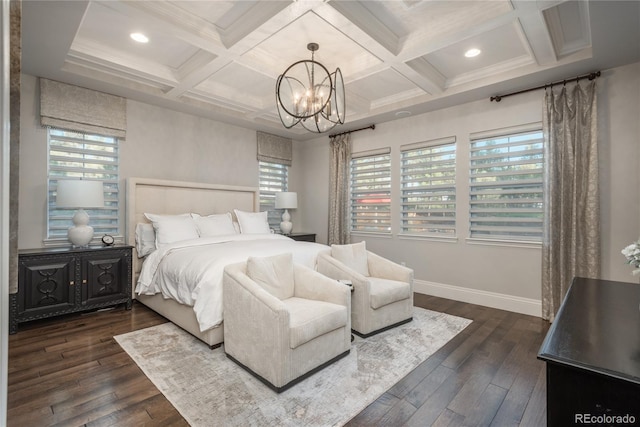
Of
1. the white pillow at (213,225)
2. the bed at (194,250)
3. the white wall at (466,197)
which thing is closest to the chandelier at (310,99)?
the bed at (194,250)

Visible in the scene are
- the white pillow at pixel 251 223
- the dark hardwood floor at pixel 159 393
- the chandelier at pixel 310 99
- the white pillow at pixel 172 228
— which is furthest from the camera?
the white pillow at pixel 251 223

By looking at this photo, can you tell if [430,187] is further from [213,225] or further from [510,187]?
[213,225]

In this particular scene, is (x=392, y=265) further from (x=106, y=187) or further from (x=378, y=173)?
(x=106, y=187)

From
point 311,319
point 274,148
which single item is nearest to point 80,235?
point 311,319

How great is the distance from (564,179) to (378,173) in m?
2.46

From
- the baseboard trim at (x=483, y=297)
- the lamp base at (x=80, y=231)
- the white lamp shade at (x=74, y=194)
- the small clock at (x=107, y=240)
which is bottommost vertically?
the baseboard trim at (x=483, y=297)

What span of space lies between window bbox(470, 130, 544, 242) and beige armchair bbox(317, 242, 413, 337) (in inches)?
58.4

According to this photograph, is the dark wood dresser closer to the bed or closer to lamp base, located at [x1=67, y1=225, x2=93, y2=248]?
the bed

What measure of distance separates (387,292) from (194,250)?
6.68ft

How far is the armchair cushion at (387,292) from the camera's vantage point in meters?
2.90

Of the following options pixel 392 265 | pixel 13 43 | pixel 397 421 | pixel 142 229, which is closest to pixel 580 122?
pixel 392 265

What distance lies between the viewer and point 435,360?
2490 mm

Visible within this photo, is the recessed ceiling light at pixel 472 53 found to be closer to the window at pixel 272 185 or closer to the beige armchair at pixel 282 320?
the beige armchair at pixel 282 320

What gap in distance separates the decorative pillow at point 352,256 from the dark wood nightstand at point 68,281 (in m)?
2.41
